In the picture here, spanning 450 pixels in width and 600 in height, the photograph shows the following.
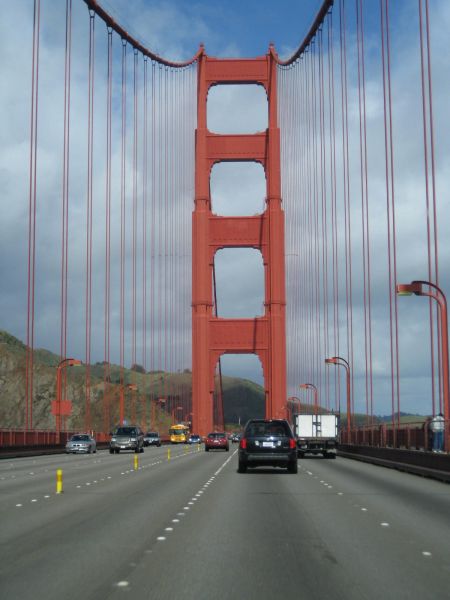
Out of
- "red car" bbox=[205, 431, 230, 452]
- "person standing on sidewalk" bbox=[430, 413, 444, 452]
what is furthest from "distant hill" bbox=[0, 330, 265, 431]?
"person standing on sidewalk" bbox=[430, 413, 444, 452]

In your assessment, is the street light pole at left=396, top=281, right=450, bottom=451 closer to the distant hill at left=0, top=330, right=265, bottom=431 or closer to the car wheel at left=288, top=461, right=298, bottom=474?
the car wheel at left=288, top=461, right=298, bottom=474

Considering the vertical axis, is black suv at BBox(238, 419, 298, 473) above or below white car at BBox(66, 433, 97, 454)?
above

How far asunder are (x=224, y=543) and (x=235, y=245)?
74.6m

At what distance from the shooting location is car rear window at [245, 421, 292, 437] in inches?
1111

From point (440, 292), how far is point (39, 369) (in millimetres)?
125716

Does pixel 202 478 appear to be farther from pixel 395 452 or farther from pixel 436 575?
pixel 436 575

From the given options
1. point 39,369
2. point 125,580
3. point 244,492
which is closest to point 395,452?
point 244,492

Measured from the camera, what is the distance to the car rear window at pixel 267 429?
92.6 feet

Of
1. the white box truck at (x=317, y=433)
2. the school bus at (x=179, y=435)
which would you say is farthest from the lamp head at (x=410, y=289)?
the school bus at (x=179, y=435)

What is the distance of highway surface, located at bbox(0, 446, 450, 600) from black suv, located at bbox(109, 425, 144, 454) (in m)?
34.6

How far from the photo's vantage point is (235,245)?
85.0 metres

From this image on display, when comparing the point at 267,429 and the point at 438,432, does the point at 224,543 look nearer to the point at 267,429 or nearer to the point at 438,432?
the point at 438,432

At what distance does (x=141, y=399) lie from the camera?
645 ft

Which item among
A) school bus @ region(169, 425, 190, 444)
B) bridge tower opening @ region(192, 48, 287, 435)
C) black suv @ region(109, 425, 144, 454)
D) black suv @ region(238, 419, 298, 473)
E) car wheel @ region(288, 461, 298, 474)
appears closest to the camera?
black suv @ region(238, 419, 298, 473)
